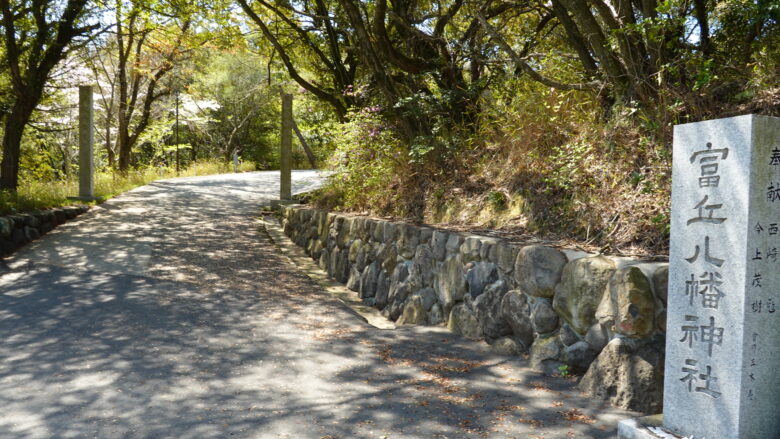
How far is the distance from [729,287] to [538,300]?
185 cm

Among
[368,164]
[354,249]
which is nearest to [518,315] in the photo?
[354,249]

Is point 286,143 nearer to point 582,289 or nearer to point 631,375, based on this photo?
point 582,289

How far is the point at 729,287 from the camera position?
296 centimetres

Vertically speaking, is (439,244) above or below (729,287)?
below

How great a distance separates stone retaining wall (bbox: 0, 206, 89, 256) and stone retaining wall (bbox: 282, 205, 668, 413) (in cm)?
569

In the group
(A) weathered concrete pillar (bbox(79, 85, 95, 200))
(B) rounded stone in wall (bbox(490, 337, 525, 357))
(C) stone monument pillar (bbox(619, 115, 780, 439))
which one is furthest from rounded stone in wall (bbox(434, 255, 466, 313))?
(A) weathered concrete pillar (bbox(79, 85, 95, 200))

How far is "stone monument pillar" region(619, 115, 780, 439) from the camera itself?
114 inches

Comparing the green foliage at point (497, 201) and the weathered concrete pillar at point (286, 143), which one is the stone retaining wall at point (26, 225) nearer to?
the weathered concrete pillar at point (286, 143)

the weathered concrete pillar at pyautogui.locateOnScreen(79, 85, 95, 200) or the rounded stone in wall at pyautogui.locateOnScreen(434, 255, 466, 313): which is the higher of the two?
the weathered concrete pillar at pyautogui.locateOnScreen(79, 85, 95, 200)

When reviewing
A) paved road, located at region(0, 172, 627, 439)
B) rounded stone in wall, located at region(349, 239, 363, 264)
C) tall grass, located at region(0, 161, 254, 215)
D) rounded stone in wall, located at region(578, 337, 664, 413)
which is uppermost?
tall grass, located at region(0, 161, 254, 215)

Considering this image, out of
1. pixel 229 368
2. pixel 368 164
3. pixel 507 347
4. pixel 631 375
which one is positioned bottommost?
pixel 229 368

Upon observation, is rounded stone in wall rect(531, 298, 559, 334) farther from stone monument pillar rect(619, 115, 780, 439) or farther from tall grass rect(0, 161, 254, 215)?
tall grass rect(0, 161, 254, 215)

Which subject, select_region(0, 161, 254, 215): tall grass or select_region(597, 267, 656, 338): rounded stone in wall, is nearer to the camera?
select_region(597, 267, 656, 338): rounded stone in wall

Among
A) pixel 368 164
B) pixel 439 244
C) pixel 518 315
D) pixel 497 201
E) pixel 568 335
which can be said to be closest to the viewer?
pixel 568 335
